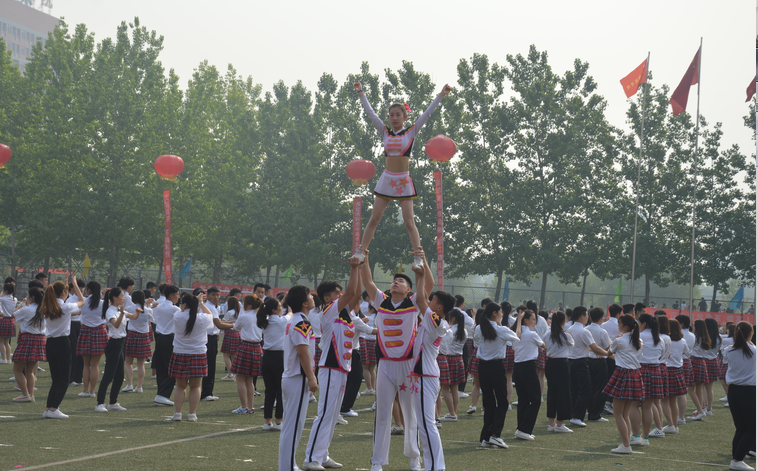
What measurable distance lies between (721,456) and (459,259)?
2385 cm

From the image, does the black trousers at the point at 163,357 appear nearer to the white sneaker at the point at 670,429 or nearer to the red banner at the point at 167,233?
the white sneaker at the point at 670,429

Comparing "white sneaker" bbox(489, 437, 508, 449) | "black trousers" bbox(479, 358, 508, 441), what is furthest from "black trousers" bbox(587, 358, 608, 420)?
"white sneaker" bbox(489, 437, 508, 449)

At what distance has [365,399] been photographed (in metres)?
13.1

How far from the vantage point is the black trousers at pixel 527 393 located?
30.2 ft

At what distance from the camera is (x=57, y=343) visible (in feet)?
32.8

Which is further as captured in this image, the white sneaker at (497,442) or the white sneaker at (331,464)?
the white sneaker at (497,442)

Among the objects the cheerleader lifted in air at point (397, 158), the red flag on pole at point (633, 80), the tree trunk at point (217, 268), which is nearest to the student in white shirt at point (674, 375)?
the cheerleader lifted in air at point (397, 158)

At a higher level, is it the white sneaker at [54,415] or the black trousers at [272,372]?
the black trousers at [272,372]

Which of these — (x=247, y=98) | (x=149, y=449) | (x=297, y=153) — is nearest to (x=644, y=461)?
(x=149, y=449)

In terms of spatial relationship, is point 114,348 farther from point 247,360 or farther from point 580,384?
point 580,384

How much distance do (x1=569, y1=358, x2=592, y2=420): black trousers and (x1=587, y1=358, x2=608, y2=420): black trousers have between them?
0.32 m

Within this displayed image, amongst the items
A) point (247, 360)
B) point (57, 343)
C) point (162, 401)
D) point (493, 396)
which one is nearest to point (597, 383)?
point (493, 396)

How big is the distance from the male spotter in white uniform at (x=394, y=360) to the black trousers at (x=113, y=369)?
559 centimetres

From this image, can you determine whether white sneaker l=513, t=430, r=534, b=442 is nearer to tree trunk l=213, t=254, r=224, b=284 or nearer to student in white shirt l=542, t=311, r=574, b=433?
student in white shirt l=542, t=311, r=574, b=433
